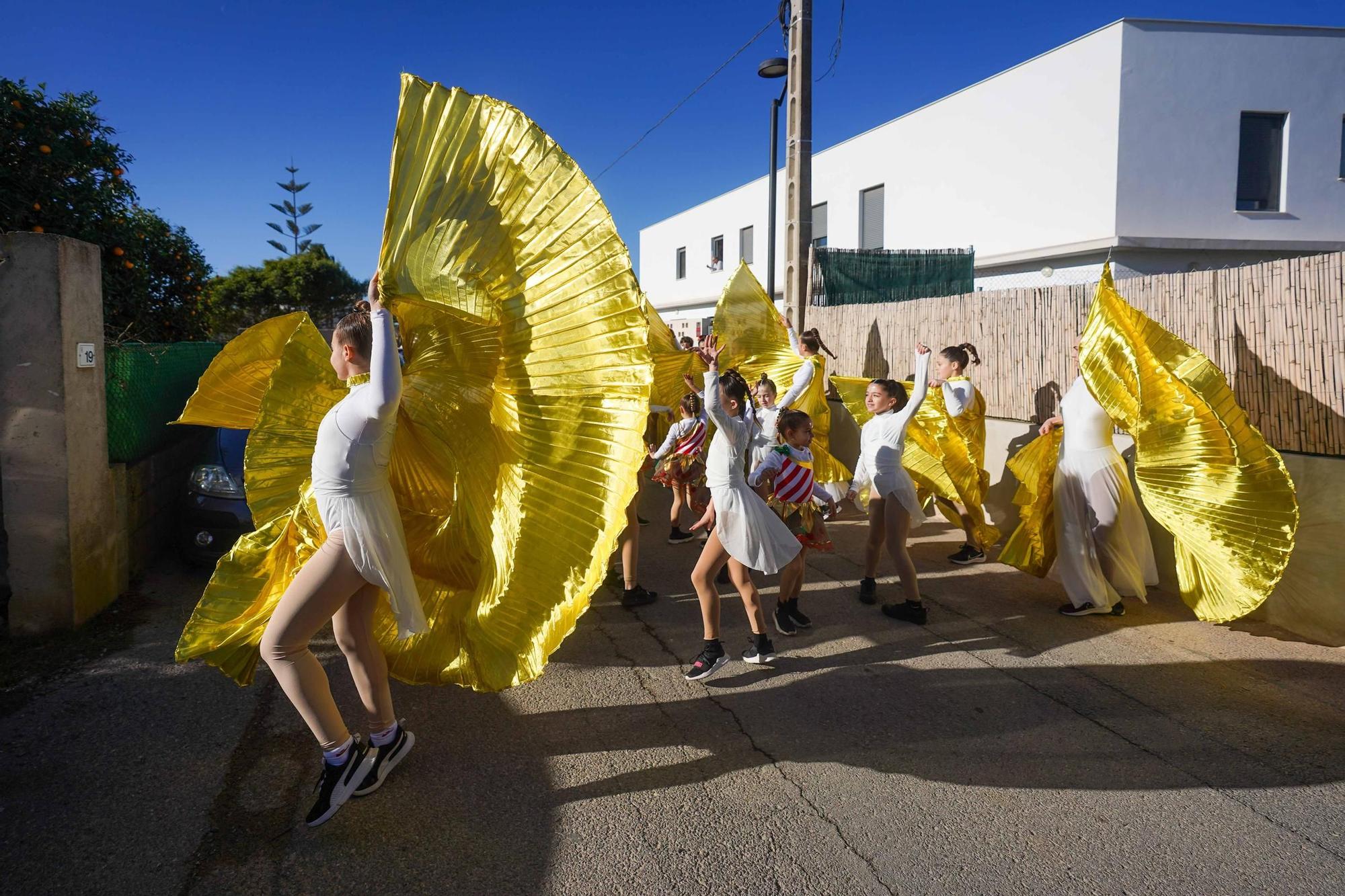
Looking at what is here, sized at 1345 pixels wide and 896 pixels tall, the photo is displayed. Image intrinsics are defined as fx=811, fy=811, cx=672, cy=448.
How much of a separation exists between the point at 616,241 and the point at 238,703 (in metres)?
2.79

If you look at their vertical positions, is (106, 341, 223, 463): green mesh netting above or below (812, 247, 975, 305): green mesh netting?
below

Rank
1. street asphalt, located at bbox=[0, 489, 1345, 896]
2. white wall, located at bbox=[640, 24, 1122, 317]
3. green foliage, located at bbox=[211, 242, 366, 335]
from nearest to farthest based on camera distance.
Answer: street asphalt, located at bbox=[0, 489, 1345, 896], white wall, located at bbox=[640, 24, 1122, 317], green foliage, located at bbox=[211, 242, 366, 335]

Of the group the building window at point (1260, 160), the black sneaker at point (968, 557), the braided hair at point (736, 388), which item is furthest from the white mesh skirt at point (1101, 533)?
the building window at point (1260, 160)

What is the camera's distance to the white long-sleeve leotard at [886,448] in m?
4.99

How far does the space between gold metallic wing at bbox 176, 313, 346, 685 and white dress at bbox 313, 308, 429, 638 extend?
334 millimetres

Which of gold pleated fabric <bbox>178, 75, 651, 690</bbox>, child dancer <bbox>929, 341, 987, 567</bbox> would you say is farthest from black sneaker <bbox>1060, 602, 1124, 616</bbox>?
gold pleated fabric <bbox>178, 75, 651, 690</bbox>

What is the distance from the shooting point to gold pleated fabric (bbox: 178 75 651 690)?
2.73m

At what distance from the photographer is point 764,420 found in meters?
6.07

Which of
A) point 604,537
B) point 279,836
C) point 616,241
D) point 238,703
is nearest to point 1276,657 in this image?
point 604,537

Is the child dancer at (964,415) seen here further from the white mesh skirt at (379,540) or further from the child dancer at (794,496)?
the white mesh skirt at (379,540)

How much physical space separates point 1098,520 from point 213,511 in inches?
225

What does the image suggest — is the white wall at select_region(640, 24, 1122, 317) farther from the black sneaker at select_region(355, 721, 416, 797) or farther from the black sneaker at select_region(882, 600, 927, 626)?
the black sneaker at select_region(355, 721, 416, 797)

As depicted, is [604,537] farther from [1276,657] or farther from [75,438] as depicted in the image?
[1276,657]

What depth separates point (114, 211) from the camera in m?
7.13
